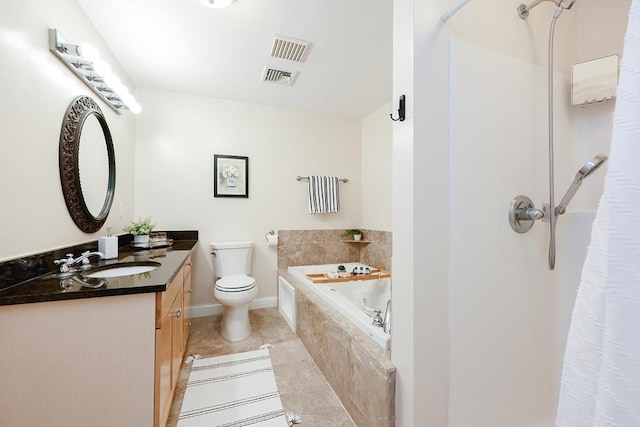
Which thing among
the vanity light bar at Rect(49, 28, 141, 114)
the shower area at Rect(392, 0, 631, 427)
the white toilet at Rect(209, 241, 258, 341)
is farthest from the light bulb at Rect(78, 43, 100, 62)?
the white toilet at Rect(209, 241, 258, 341)

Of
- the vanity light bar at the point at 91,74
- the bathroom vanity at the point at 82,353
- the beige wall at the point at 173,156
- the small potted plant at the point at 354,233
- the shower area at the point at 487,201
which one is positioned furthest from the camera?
the small potted plant at the point at 354,233

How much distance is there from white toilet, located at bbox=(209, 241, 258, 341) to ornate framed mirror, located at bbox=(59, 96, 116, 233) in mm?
1010

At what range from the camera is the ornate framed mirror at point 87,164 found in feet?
4.88

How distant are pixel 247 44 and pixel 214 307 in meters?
2.51

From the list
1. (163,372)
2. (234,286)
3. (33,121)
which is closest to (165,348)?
(163,372)

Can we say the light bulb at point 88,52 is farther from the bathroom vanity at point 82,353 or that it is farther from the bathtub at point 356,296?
the bathtub at point 356,296

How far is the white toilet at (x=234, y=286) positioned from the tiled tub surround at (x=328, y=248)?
469 millimetres

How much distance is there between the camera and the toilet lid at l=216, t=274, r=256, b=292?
2207mm

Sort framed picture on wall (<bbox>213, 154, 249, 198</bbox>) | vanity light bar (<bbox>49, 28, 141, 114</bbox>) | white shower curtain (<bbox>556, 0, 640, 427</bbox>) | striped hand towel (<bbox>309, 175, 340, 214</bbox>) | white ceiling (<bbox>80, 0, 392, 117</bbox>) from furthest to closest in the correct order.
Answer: striped hand towel (<bbox>309, 175, 340, 214</bbox>) < framed picture on wall (<bbox>213, 154, 249, 198</bbox>) < white ceiling (<bbox>80, 0, 392, 117</bbox>) < vanity light bar (<bbox>49, 28, 141, 114</bbox>) < white shower curtain (<bbox>556, 0, 640, 427</bbox>)

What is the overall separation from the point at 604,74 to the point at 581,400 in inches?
58.4

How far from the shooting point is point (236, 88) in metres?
2.63

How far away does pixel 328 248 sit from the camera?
10.7ft

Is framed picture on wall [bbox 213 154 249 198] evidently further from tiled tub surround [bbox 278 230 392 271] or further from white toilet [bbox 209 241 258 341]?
tiled tub surround [bbox 278 230 392 271]

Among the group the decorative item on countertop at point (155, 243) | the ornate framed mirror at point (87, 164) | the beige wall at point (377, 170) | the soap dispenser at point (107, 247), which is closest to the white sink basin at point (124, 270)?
the soap dispenser at point (107, 247)
